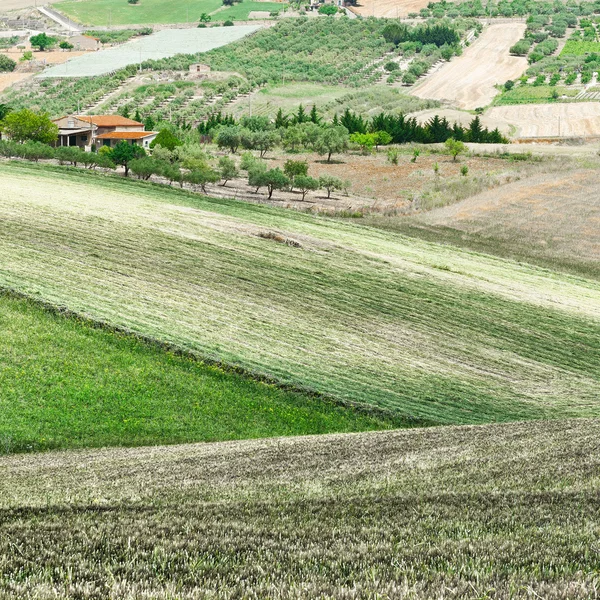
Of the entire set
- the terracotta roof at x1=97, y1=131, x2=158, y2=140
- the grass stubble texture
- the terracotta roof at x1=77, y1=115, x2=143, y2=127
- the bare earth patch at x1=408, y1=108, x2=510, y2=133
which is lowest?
the grass stubble texture

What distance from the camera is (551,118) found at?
159 metres

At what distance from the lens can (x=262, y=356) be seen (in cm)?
3956

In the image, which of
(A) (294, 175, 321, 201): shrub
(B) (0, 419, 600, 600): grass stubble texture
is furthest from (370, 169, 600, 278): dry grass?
(B) (0, 419, 600, 600): grass stubble texture

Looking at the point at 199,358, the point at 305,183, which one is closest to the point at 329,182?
the point at 305,183

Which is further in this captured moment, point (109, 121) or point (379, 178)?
point (109, 121)

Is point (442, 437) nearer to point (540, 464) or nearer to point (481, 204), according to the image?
point (540, 464)

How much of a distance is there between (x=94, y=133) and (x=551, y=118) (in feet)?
278

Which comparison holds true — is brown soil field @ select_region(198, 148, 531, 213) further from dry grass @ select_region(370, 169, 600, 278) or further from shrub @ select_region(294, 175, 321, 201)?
dry grass @ select_region(370, 169, 600, 278)

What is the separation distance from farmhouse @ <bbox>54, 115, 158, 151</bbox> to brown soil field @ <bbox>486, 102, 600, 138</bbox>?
6505 centimetres

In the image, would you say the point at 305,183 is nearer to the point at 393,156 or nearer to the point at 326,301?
the point at 393,156

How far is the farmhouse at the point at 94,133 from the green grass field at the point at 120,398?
87713 mm

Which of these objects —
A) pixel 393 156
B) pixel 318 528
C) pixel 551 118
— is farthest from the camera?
pixel 551 118

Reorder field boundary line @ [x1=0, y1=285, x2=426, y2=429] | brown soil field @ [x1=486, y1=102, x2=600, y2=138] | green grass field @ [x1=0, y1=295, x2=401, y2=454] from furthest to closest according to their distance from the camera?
brown soil field @ [x1=486, y1=102, x2=600, y2=138] < field boundary line @ [x1=0, y1=285, x2=426, y2=429] < green grass field @ [x1=0, y1=295, x2=401, y2=454]

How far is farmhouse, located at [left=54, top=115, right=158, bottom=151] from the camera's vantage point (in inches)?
4823
